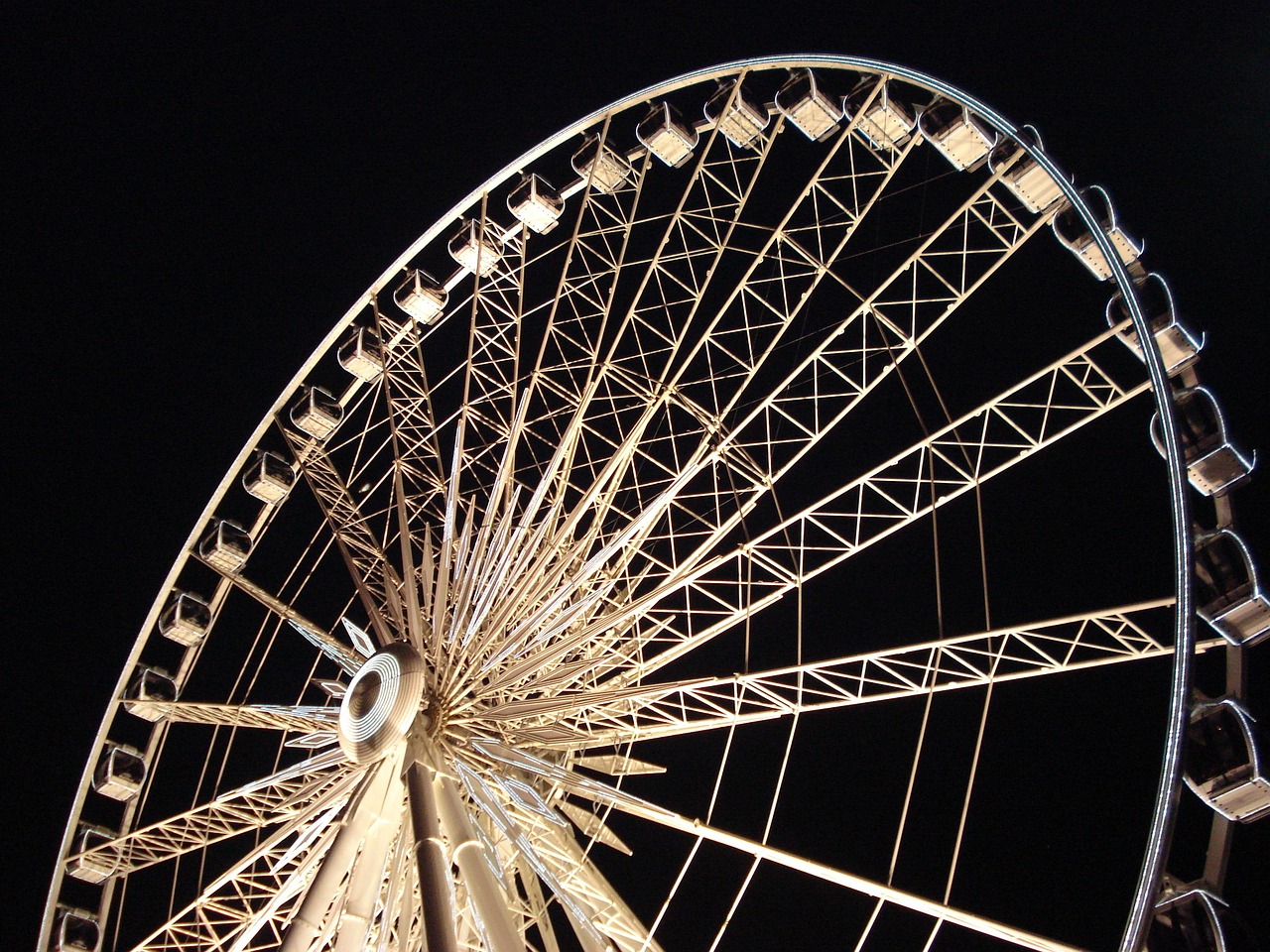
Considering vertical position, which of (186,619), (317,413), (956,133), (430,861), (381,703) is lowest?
(430,861)

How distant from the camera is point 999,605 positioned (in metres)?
27.4

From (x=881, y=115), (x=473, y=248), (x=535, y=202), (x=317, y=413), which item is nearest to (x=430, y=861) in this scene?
(x=317, y=413)

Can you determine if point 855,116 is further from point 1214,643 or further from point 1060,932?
point 1060,932

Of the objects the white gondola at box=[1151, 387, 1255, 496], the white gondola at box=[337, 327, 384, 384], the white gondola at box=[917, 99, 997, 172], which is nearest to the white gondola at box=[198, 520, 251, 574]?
the white gondola at box=[337, 327, 384, 384]

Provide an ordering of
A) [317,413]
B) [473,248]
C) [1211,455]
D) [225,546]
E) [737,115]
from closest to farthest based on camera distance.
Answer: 1. [1211,455]
2. [737,115]
3. [225,546]
4. [317,413]
5. [473,248]

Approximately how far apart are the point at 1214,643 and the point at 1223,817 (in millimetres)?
2008

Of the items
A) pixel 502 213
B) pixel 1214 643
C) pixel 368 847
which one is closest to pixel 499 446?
pixel 502 213

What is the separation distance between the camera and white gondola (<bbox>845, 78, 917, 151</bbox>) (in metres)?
14.8

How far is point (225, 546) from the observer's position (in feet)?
57.6

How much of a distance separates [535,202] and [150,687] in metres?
9.38

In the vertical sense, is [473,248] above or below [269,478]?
above

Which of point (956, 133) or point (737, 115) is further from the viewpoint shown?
point (737, 115)

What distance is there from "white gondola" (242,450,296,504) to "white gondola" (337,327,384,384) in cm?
190

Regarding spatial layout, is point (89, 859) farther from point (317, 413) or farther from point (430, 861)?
point (430, 861)
